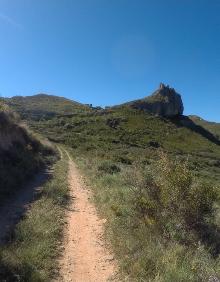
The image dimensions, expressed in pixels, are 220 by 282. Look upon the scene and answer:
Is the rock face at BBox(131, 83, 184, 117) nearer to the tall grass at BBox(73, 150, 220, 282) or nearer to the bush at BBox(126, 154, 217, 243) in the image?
the tall grass at BBox(73, 150, 220, 282)

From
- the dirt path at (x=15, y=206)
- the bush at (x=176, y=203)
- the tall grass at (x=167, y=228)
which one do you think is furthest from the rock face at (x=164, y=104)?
the bush at (x=176, y=203)

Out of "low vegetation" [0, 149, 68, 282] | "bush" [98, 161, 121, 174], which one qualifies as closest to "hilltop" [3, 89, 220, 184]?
"bush" [98, 161, 121, 174]

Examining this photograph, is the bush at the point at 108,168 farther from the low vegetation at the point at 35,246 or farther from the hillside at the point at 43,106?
the hillside at the point at 43,106

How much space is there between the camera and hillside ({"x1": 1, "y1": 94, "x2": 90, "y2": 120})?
98.9m

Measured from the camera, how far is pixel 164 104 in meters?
103

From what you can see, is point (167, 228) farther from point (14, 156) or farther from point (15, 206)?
point (14, 156)

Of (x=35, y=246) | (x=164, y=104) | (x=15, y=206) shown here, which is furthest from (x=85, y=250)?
(x=164, y=104)

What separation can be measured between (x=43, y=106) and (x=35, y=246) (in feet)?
379

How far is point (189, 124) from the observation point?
102 m

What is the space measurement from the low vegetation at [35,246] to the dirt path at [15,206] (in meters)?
0.29

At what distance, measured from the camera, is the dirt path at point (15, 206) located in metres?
11.0

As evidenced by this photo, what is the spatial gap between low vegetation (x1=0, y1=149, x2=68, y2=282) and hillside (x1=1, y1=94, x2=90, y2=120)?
79.9 m

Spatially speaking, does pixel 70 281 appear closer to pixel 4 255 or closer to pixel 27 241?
pixel 4 255

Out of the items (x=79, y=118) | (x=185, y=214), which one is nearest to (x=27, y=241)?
(x=185, y=214)
